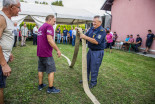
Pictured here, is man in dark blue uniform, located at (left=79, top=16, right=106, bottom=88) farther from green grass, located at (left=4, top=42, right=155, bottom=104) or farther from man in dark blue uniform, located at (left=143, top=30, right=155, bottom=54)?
man in dark blue uniform, located at (left=143, top=30, right=155, bottom=54)

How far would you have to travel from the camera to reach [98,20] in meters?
2.88

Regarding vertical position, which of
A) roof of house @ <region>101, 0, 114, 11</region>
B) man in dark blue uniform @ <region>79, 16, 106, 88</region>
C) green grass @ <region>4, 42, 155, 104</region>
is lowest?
green grass @ <region>4, 42, 155, 104</region>

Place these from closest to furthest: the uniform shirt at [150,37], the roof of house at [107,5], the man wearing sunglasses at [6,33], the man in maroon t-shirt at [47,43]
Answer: the man wearing sunglasses at [6,33], the man in maroon t-shirt at [47,43], the uniform shirt at [150,37], the roof of house at [107,5]

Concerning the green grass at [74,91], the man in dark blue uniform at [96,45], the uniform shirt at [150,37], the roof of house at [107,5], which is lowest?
the green grass at [74,91]

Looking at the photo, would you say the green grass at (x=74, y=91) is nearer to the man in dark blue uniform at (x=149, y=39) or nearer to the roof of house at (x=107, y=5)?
the man in dark blue uniform at (x=149, y=39)

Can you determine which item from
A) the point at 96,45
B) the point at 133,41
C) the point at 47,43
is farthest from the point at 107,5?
the point at 47,43

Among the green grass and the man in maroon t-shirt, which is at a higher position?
the man in maroon t-shirt

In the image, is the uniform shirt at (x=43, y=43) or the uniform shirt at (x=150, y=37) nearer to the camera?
the uniform shirt at (x=43, y=43)

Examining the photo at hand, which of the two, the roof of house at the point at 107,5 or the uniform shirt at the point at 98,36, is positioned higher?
the roof of house at the point at 107,5

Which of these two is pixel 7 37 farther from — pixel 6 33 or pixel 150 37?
pixel 150 37

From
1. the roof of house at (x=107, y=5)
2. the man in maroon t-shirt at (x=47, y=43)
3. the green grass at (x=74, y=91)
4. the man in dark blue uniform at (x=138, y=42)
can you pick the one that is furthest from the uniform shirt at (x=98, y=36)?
the roof of house at (x=107, y=5)

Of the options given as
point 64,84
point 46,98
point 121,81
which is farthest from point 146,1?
point 46,98

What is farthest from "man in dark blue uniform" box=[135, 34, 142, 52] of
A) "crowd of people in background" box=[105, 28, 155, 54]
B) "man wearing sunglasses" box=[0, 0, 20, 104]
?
"man wearing sunglasses" box=[0, 0, 20, 104]

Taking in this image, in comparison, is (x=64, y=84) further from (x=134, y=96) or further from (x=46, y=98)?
(x=134, y=96)
